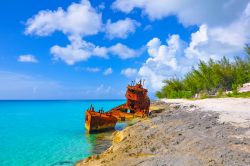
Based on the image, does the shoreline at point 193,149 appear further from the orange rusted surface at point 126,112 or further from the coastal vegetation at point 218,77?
the coastal vegetation at point 218,77

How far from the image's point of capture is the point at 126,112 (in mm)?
34719

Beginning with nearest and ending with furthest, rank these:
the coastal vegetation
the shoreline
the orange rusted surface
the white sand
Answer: the shoreline, the white sand, the orange rusted surface, the coastal vegetation

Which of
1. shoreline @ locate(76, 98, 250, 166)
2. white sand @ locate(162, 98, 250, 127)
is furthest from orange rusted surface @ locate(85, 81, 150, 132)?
shoreline @ locate(76, 98, 250, 166)

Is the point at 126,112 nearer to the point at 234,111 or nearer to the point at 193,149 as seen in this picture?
the point at 234,111

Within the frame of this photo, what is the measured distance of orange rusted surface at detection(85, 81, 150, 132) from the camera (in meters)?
27.6

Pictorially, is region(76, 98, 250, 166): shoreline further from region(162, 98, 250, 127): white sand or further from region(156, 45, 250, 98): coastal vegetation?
region(156, 45, 250, 98): coastal vegetation

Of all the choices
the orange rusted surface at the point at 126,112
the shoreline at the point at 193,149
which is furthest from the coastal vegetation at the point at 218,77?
the shoreline at the point at 193,149

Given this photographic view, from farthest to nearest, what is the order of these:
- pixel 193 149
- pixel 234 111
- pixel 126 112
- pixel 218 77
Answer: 1. pixel 218 77
2. pixel 126 112
3. pixel 234 111
4. pixel 193 149

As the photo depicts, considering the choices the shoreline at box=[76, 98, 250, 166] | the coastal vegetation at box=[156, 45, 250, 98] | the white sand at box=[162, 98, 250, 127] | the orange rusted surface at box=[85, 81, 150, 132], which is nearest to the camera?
the shoreline at box=[76, 98, 250, 166]

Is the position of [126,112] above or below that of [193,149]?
above

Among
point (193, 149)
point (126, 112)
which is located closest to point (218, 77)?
point (126, 112)

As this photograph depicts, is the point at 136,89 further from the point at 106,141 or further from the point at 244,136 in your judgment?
the point at 244,136

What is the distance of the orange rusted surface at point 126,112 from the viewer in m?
27.6

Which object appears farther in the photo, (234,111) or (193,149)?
(234,111)
